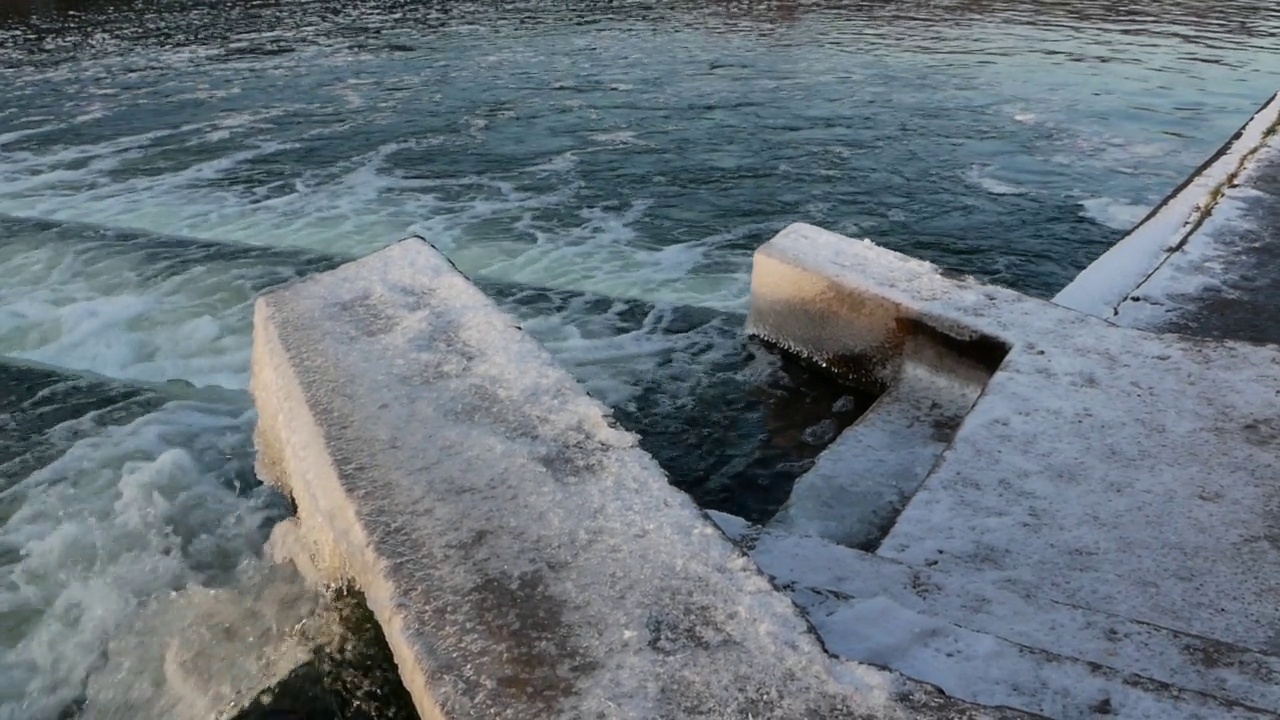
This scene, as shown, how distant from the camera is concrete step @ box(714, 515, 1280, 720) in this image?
76.5 inches

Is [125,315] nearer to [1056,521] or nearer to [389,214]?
[389,214]

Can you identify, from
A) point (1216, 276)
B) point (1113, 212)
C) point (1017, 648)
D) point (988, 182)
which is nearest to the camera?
point (1017, 648)

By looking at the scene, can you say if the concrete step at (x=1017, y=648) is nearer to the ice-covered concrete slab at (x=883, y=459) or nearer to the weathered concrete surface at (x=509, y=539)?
the weathered concrete surface at (x=509, y=539)

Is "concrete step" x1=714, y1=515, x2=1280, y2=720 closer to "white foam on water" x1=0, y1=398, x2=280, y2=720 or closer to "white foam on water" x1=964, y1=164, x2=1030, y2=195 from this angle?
"white foam on water" x1=0, y1=398, x2=280, y2=720

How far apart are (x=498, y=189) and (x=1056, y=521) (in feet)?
20.8

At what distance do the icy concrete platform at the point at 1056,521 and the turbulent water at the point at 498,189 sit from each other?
27.3 inches

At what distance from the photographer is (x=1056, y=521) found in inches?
107

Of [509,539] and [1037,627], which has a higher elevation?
[509,539]

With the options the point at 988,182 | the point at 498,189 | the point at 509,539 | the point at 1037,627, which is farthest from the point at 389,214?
the point at 1037,627

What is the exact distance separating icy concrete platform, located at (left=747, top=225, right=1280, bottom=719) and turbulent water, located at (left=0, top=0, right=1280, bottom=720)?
0.69 meters

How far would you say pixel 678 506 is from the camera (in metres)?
2.45

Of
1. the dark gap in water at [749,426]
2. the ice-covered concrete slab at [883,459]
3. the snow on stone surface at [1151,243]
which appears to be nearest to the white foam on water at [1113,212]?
the snow on stone surface at [1151,243]

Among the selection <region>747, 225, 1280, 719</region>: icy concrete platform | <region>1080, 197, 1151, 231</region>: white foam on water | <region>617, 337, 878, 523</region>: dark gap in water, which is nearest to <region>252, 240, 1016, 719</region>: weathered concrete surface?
<region>747, 225, 1280, 719</region>: icy concrete platform

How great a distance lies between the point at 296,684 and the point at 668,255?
181 inches
